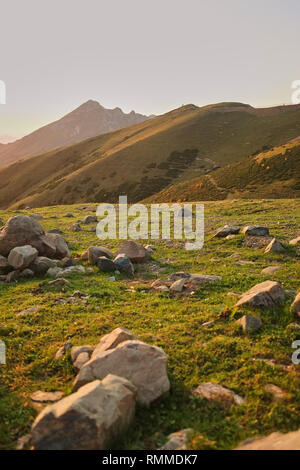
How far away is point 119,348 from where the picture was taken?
730cm

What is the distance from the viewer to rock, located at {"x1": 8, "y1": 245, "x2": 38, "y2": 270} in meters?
15.8

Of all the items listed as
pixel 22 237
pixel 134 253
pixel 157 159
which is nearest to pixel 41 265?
pixel 22 237

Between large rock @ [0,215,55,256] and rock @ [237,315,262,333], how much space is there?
38.1ft

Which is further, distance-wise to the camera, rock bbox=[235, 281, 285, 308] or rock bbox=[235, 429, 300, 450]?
rock bbox=[235, 281, 285, 308]

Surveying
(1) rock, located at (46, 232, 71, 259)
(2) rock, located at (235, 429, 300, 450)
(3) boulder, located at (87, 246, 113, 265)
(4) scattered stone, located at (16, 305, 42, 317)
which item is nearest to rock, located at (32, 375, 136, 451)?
(2) rock, located at (235, 429, 300, 450)

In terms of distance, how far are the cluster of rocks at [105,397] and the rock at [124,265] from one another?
8125 millimetres

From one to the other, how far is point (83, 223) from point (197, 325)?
24.2m

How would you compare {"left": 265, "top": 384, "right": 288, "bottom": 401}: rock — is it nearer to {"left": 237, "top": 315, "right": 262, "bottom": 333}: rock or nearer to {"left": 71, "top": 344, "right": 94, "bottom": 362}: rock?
{"left": 237, "top": 315, "right": 262, "bottom": 333}: rock

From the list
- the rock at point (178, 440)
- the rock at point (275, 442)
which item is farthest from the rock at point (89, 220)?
the rock at point (275, 442)

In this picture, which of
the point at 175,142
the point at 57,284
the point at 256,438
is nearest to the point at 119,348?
the point at 256,438

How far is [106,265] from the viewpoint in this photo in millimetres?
16406

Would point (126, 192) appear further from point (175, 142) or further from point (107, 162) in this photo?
point (175, 142)

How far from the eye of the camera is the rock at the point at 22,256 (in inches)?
620

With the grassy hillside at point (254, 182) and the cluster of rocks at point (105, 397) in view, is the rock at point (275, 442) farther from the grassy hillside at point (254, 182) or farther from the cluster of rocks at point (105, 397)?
the grassy hillside at point (254, 182)
